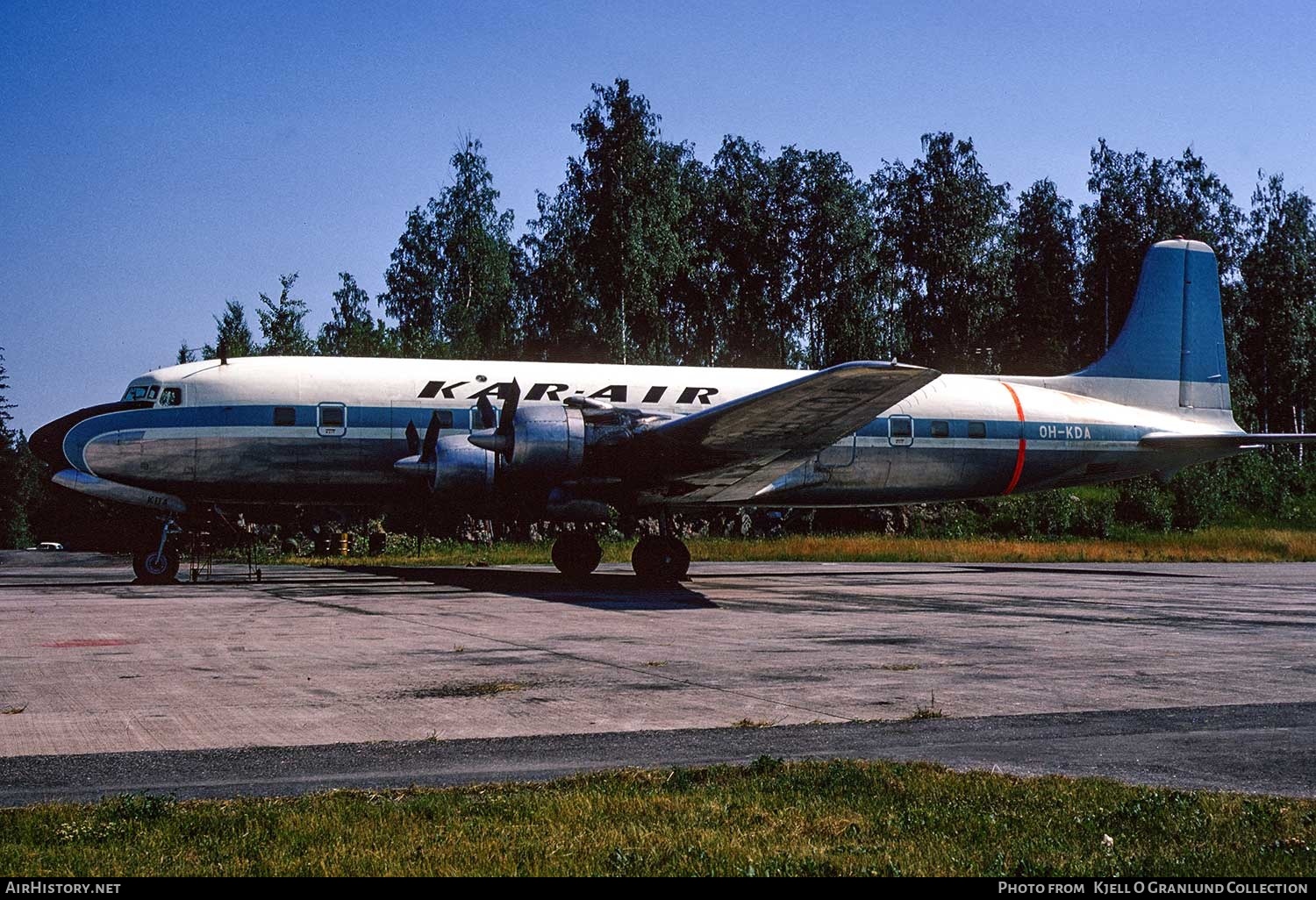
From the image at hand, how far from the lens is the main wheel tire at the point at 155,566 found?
78.1ft

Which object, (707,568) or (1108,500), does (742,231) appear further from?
(707,568)

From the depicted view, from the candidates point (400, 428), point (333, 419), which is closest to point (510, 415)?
point (400, 428)

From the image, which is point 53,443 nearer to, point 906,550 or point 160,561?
point 160,561

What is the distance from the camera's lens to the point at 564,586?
2284 cm

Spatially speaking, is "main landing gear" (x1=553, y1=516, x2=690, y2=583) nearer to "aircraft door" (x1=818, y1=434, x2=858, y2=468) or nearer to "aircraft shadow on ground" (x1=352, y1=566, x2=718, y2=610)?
"aircraft shadow on ground" (x1=352, y1=566, x2=718, y2=610)

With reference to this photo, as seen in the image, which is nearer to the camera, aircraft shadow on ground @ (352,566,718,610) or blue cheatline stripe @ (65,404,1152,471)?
aircraft shadow on ground @ (352,566,718,610)

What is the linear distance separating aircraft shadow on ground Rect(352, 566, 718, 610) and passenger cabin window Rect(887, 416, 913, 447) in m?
6.84

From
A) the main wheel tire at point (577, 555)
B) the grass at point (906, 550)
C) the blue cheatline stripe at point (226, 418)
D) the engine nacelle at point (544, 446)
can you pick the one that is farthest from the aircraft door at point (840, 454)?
the grass at point (906, 550)

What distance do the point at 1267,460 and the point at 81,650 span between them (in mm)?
68996

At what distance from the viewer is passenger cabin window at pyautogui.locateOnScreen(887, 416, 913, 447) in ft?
89.2

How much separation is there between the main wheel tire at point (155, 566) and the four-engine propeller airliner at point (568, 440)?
4cm

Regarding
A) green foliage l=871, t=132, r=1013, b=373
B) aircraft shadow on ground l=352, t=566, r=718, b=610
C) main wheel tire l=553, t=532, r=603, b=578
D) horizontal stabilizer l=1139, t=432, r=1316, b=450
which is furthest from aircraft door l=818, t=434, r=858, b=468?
green foliage l=871, t=132, r=1013, b=373

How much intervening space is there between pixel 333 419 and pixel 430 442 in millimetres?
2335

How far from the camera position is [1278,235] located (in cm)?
7869
